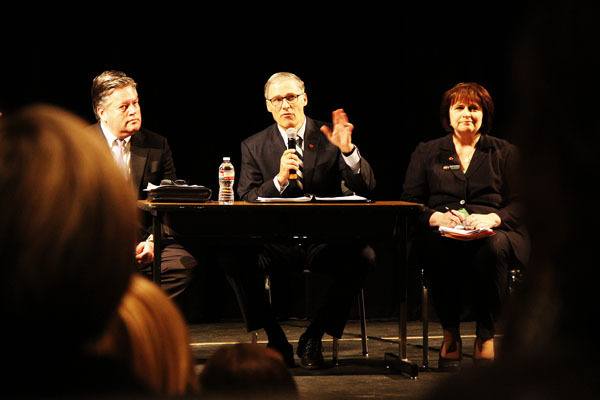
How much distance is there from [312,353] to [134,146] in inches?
52.5

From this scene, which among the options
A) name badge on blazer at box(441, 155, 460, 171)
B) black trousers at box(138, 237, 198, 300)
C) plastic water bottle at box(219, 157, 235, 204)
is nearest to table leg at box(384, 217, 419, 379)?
name badge on blazer at box(441, 155, 460, 171)

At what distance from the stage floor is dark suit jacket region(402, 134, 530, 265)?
2.31ft

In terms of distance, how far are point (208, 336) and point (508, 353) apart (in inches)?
175

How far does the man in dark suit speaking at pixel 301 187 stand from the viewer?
402 centimetres

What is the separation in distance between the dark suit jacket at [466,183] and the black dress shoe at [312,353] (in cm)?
77

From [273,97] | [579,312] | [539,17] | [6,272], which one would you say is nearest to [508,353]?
[579,312]

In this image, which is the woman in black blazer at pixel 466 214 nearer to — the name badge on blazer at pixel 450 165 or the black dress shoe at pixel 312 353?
the name badge on blazer at pixel 450 165

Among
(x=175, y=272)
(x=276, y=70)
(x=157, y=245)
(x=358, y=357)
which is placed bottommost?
(x=358, y=357)

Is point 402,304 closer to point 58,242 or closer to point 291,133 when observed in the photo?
point 291,133

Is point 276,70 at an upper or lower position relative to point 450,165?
upper

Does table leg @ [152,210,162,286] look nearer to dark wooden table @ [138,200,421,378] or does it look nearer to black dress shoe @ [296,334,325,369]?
dark wooden table @ [138,200,421,378]

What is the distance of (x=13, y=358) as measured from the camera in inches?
27.6

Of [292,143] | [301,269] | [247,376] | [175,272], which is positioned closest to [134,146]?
[175,272]

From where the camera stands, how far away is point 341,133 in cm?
414
